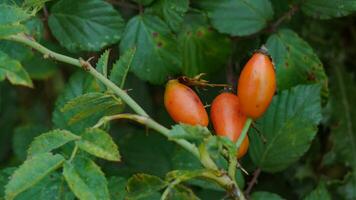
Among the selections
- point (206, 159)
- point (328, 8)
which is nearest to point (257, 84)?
point (206, 159)

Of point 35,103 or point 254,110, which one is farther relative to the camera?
point 35,103

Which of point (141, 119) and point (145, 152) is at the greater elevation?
point (141, 119)

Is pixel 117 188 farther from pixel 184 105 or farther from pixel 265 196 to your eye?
pixel 265 196

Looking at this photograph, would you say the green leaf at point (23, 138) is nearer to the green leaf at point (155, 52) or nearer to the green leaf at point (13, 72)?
the green leaf at point (155, 52)

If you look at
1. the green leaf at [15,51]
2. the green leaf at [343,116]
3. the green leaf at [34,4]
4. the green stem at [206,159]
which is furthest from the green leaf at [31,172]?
the green leaf at [343,116]

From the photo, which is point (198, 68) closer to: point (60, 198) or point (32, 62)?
point (60, 198)

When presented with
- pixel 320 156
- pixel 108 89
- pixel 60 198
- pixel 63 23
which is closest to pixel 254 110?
pixel 108 89
